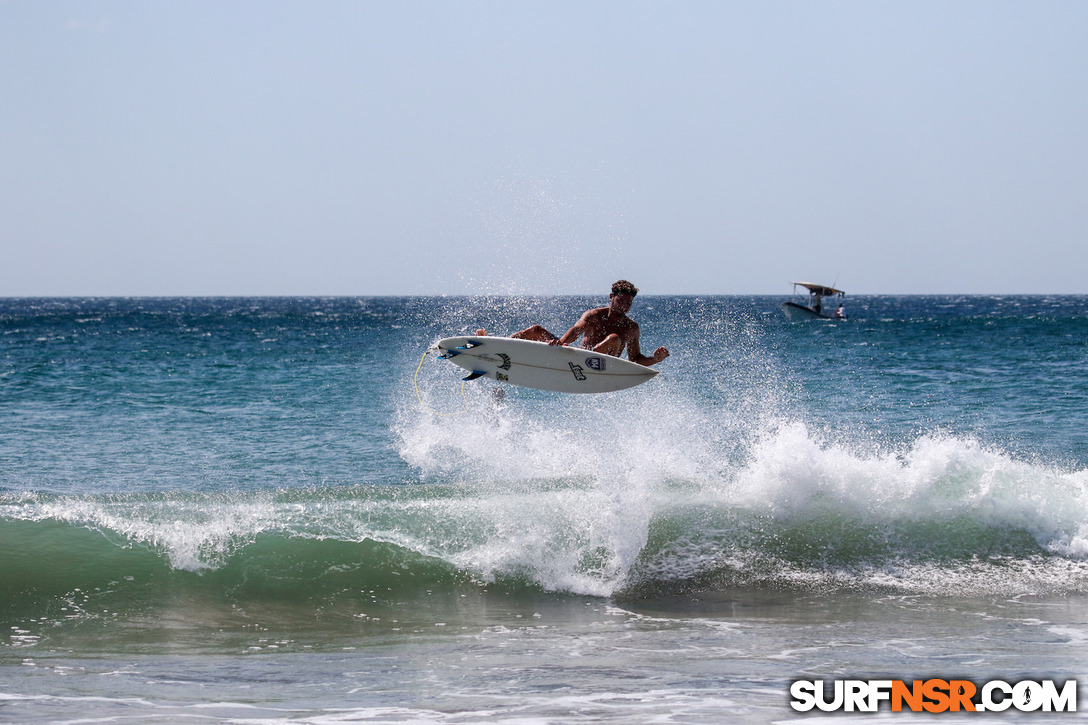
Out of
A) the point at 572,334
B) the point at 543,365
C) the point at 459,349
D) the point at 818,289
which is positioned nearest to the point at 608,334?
the point at 572,334

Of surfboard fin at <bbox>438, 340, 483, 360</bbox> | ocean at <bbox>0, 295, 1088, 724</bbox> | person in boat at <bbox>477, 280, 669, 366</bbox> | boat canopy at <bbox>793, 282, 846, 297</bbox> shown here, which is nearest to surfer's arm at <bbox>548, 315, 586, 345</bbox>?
person in boat at <bbox>477, 280, 669, 366</bbox>

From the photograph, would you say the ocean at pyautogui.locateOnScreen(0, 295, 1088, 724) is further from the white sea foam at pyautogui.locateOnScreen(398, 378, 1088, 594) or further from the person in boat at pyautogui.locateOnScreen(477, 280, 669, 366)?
the person in boat at pyautogui.locateOnScreen(477, 280, 669, 366)

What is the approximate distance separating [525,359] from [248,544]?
400 cm

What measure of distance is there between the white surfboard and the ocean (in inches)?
23.4

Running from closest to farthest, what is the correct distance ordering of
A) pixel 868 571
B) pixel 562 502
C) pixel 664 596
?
pixel 664 596 < pixel 868 571 < pixel 562 502

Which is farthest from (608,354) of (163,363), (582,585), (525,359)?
(163,363)

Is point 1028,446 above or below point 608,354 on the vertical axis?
below

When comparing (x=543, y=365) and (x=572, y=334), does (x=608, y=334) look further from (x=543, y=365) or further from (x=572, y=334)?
(x=543, y=365)

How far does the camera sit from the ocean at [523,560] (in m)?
7.17

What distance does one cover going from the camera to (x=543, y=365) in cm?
1166

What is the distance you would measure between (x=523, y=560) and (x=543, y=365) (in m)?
2.54

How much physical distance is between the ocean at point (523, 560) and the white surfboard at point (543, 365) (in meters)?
0.59

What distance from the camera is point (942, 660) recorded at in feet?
25.1

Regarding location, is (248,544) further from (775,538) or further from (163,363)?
(163,363)
